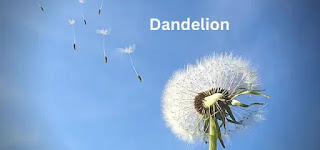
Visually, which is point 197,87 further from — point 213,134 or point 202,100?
point 213,134

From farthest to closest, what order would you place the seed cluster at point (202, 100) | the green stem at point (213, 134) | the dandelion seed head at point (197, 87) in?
the dandelion seed head at point (197, 87), the seed cluster at point (202, 100), the green stem at point (213, 134)

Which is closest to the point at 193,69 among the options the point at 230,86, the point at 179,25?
the point at 230,86

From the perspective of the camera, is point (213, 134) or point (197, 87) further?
point (197, 87)

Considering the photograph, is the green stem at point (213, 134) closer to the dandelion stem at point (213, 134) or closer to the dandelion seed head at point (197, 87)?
the dandelion stem at point (213, 134)

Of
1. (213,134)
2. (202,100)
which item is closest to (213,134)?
(213,134)

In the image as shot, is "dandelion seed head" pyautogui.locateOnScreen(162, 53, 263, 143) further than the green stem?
Yes

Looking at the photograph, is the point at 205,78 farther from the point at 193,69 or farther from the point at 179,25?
the point at 179,25

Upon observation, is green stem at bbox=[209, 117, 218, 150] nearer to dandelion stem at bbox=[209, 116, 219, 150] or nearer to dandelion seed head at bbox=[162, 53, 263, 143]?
dandelion stem at bbox=[209, 116, 219, 150]

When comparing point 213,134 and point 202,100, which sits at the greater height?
point 202,100
